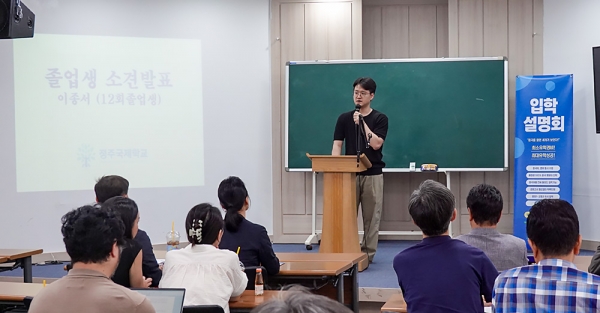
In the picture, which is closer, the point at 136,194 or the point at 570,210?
the point at 570,210

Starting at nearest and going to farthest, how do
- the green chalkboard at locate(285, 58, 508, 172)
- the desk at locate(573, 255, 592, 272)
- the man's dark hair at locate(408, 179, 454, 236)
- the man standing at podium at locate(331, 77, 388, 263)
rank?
the man's dark hair at locate(408, 179, 454, 236) < the desk at locate(573, 255, 592, 272) < the man standing at podium at locate(331, 77, 388, 263) < the green chalkboard at locate(285, 58, 508, 172)

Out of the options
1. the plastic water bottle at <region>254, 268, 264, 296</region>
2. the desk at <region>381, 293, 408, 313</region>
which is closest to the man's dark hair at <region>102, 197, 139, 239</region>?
the plastic water bottle at <region>254, 268, 264, 296</region>

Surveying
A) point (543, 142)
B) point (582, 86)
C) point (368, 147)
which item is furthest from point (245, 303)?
point (582, 86)

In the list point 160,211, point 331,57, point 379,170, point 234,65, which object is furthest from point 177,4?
point 379,170

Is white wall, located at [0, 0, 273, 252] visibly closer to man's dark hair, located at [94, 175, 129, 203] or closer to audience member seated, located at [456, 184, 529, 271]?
man's dark hair, located at [94, 175, 129, 203]

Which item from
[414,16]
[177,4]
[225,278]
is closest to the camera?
[225,278]

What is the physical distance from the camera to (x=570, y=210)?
206 centimetres

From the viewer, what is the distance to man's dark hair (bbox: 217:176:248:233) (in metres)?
3.56

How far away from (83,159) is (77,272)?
4.81m

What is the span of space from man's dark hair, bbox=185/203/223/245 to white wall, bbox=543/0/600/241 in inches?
192

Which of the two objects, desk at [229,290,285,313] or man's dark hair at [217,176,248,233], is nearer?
desk at [229,290,285,313]

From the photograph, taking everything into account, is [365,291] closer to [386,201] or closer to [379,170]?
[379,170]

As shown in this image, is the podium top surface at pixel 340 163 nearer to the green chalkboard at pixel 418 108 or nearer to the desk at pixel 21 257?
the green chalkboard at pixel 418 108

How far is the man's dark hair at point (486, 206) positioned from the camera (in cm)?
293
